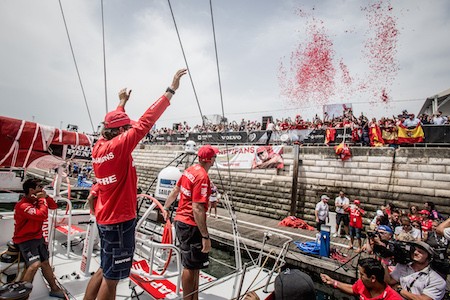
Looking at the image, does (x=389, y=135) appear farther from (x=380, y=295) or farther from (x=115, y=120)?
(x=115, y=120)

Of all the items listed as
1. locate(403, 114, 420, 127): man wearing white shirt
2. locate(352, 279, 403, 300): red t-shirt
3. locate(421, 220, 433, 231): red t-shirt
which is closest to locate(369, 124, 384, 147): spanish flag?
locate(403, 114, 420, 127): man wearing white shirt

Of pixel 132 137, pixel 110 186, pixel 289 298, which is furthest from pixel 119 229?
pixel 289 298

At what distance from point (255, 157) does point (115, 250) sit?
13680mm

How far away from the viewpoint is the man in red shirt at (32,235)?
3.30 meters

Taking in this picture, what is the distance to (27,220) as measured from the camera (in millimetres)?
3395

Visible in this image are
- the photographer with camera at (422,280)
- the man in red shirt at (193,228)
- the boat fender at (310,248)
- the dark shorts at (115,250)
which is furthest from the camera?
the boat fender at (310,248)

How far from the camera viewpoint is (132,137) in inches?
83.7

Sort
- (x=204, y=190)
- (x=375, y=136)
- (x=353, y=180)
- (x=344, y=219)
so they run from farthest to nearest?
(x=353, y=180) → (x=375, y=136) → (x=344, y=219) → (x=204, y=190)

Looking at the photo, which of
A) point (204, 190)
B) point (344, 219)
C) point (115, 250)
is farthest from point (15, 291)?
point (344, 219)

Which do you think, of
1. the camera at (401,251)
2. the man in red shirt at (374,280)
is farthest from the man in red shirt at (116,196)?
the camera at (401,251)

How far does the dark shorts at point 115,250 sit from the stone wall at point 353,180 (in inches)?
222

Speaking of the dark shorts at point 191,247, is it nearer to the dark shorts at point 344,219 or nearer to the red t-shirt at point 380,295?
the red t-shirt at point 380,295

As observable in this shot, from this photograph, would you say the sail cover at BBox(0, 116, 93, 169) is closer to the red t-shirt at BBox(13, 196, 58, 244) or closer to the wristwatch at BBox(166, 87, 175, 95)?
the red t-shirt at BBox(13, 196, 58, 244)

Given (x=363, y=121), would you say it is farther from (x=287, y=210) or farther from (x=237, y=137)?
(x=237, y=137)
